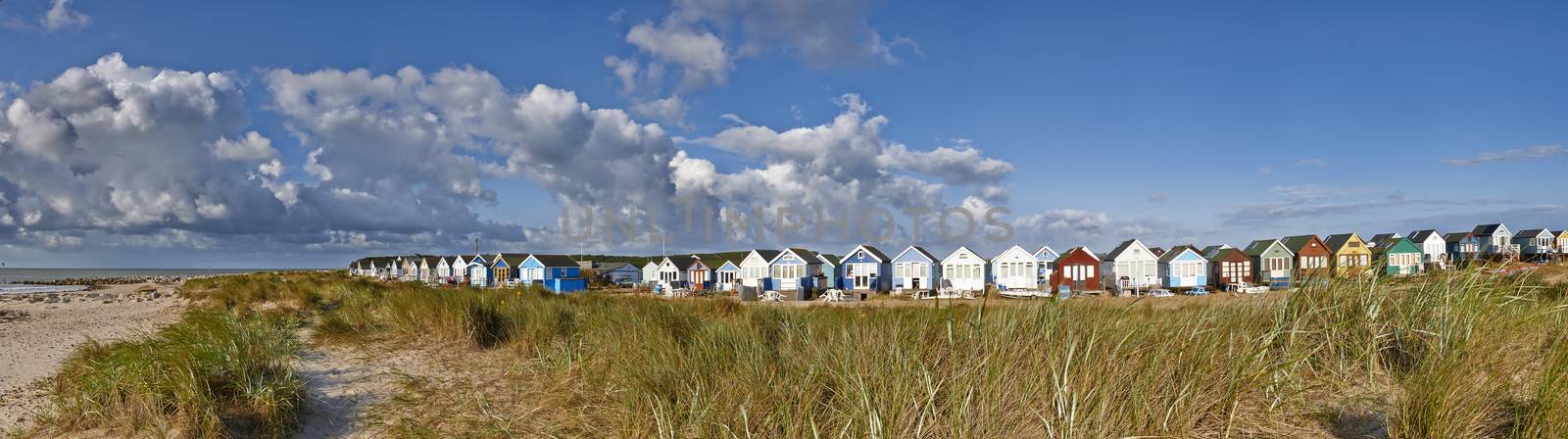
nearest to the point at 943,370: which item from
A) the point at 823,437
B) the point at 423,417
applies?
the point at 823,437

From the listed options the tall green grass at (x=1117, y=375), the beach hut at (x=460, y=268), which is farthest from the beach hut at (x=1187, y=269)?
the beach hut at (x=460, y=268)

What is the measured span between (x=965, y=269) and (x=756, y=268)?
15287 mm

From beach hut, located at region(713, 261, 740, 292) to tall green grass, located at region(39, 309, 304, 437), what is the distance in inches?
1762

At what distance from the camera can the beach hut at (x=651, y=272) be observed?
6347cm

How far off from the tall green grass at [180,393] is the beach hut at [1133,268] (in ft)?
151

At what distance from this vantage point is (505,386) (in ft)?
22.1

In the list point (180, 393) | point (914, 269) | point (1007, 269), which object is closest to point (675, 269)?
point (914, 269)

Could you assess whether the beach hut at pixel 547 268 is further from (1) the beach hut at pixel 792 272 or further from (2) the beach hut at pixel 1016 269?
(2) the beach hut at pixel 1016 269

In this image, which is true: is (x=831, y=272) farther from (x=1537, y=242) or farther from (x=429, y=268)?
(x=1537, y=242)

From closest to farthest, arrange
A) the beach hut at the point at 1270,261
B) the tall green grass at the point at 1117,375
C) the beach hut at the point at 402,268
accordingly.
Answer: the tall green grass at the point at 1117,375 < the beach hut at the point at 1270,261 < the beach hut at the point at 402,268

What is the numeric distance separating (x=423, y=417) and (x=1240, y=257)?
53.8 metres

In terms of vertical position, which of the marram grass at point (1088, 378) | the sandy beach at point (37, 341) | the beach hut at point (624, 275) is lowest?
the beach hut at point (624, 275)

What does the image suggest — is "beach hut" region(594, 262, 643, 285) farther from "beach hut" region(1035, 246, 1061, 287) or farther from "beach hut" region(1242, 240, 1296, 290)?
"beach hut" region(1242, 240, 1296, 290)

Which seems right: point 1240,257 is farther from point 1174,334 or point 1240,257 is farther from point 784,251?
point 1174,334
